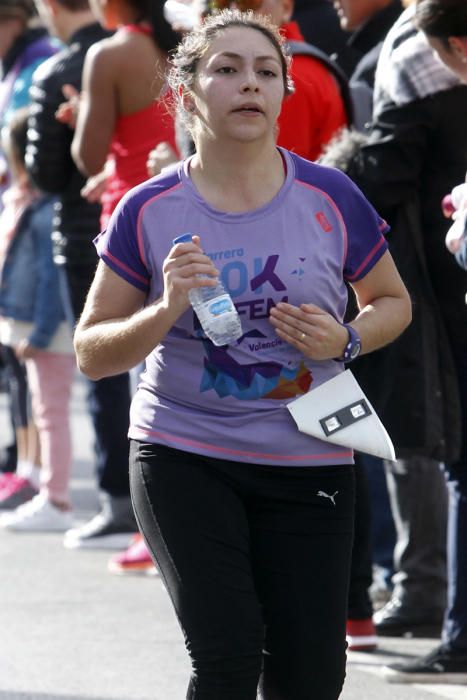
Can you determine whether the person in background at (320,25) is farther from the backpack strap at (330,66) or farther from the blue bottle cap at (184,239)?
the blue bottle cap at (184,239)

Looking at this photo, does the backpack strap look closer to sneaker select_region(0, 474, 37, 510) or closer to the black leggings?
the black leggings

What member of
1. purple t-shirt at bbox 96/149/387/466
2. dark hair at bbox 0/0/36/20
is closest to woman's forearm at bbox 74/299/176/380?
purple t-shirt at bbox 96/149/387/466

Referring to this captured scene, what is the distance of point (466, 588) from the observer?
483 cm

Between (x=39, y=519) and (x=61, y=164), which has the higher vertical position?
(x=61, y=164)

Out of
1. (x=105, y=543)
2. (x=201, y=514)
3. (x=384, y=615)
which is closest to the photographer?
(x=201, y=514)

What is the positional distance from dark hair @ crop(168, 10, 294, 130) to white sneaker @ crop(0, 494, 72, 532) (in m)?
4.18

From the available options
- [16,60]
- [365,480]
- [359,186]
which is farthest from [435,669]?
[16,60]

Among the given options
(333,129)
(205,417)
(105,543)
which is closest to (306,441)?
(205,417)

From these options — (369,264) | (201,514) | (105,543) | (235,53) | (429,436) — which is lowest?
(105,543)

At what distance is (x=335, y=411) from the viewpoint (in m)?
3.53

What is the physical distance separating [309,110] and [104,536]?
8.87 feet

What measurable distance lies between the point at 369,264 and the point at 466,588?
151 cm

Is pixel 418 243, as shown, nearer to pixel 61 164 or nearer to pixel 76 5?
pixel 61 164

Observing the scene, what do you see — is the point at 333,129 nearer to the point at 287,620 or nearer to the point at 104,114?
the point at 104,114
